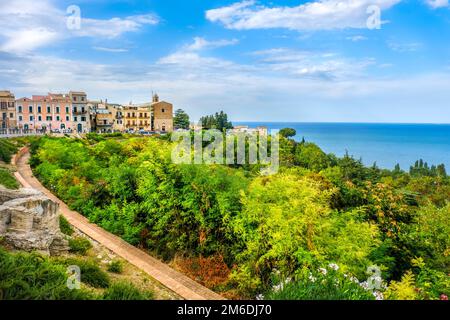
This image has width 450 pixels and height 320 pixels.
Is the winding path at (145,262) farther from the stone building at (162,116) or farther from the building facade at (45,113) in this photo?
the stone building at (162,116)

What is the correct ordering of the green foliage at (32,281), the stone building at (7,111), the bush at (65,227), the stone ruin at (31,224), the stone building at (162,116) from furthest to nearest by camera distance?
the stone building at (162,116) < the stone building at (7,111) < the bush at (65,227) < the stone ruin at (31,224) < the green foliage at (32,281)

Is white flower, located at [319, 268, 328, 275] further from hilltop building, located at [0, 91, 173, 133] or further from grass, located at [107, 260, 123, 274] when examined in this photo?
hilltop building, located at [0, 91, 173, 133]

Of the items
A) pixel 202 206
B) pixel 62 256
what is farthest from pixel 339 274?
pixel 62 256

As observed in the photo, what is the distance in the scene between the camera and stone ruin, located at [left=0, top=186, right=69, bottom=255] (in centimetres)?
659

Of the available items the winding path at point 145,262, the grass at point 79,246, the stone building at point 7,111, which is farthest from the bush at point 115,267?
the stone building at point 7,111

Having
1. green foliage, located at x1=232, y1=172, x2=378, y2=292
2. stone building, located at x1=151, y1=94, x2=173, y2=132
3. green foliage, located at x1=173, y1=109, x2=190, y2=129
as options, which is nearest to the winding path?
green foliage, located at x1=232, y1=172, x2=378, y2=292

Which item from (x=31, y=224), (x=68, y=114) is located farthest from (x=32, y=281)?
(x=68, y=114)

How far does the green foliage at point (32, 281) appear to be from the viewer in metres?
4.30

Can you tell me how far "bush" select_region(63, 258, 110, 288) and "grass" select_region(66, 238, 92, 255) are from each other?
52.7 inches

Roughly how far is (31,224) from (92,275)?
1.91 meters

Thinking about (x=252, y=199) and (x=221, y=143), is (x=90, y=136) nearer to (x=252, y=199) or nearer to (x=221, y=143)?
(x=221, y=143)

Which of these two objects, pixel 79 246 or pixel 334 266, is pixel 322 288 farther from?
pixel 79 246

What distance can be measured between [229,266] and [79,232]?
3959mm

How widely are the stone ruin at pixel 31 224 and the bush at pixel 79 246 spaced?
0.54ft
